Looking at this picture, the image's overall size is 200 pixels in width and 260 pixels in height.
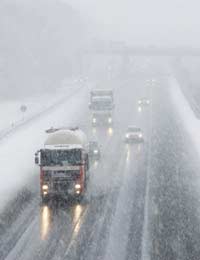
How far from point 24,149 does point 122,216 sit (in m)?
23.2

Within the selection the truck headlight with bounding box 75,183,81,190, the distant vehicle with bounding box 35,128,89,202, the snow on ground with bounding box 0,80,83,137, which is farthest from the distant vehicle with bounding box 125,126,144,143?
the truck headlight with bounding box 75,183,81,190

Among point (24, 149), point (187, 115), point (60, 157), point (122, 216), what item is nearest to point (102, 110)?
point (187, 115)

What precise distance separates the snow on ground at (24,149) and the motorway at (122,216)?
5.11ft

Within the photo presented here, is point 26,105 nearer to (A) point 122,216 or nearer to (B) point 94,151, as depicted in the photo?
(B) point 94,151

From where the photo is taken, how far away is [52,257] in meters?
24.5

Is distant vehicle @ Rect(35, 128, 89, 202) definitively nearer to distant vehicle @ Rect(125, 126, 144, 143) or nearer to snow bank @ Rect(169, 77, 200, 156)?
snow bank @ Rect(169, 77, 200, 156)

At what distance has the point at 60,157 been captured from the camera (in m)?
33.1

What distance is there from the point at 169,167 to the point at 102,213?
1381cm

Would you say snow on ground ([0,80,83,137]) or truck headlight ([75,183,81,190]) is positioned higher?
snow on ground ([0,80,83,137])

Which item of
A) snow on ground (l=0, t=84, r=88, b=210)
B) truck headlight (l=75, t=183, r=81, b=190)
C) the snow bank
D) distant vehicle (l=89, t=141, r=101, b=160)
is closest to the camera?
truck headlight (l=75, t=183, r=81, b=190)

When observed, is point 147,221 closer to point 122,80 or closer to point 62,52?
point 122,80

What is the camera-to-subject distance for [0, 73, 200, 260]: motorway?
83.9 ft

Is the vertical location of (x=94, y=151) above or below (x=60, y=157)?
below

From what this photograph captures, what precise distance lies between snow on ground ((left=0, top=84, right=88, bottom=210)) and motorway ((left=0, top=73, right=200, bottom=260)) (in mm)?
1557
